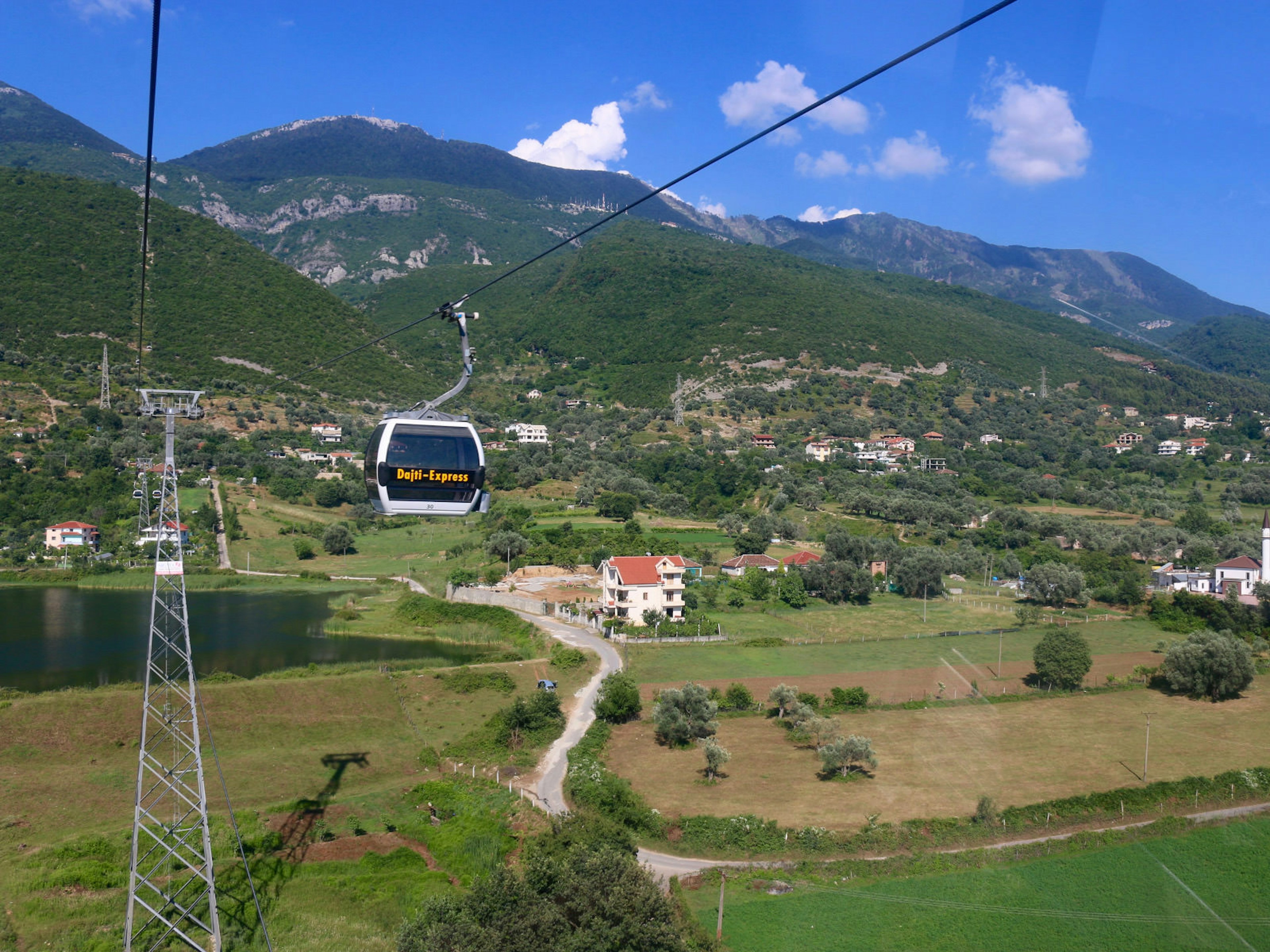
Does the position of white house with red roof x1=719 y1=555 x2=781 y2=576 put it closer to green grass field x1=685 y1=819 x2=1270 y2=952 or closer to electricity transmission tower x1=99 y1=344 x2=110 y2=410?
green grass field x1=685 y1=819 x2=1270 y2=952

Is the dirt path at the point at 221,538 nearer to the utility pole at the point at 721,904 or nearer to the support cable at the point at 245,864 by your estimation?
the support cable at the point at 245,864

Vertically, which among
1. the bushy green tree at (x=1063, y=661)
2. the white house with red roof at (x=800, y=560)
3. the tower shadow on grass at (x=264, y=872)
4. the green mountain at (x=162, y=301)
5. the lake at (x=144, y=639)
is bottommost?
the lake at (x=144, y=639)

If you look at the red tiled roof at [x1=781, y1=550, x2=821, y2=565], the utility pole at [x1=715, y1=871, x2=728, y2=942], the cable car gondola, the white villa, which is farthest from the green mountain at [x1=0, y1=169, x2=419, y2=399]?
the cable car gondola

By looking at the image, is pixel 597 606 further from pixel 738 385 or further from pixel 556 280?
pixel 556 280

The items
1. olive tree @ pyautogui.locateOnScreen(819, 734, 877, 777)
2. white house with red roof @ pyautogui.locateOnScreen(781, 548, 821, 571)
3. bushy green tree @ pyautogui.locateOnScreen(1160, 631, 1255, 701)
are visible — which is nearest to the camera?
olive tree @ pyautogui.locateOnScreen(819, 734, 877, 777)

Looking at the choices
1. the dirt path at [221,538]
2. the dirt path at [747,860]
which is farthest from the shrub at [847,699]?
the dirt path at [221,538]

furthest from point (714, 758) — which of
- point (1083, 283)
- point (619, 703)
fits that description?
point (1083, 283)

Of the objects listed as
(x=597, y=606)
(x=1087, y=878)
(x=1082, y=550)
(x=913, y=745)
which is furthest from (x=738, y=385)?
(x=1087, y=878)
